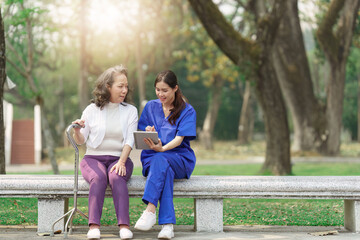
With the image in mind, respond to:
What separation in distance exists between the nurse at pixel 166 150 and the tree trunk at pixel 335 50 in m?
10.9

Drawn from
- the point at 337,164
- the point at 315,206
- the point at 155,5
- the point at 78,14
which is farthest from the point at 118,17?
the point at 315,206

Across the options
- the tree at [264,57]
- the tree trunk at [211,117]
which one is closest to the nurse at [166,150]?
the tree at [264,57]

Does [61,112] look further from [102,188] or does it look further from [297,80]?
[102,188]

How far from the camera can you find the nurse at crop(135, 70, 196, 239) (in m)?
4.89

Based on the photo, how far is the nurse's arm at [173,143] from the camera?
5.20 metres

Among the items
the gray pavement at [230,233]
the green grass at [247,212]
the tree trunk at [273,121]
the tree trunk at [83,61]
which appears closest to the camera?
the gray pavement at [230,233]

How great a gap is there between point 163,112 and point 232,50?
587cm

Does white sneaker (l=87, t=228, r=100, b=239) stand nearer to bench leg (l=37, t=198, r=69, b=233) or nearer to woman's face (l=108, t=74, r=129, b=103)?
bench leg (l=37, t=198, r=69, b=233)

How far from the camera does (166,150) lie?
5.23 metres

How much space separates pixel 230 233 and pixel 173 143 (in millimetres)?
998

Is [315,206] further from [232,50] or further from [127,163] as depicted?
[232,50]

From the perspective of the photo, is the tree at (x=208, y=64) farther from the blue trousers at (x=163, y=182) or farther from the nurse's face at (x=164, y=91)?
the blue trousers at (x=163, y=182)

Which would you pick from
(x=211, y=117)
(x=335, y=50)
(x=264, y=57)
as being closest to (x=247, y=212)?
(x=264, y=57)

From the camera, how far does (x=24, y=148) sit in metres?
19.9
